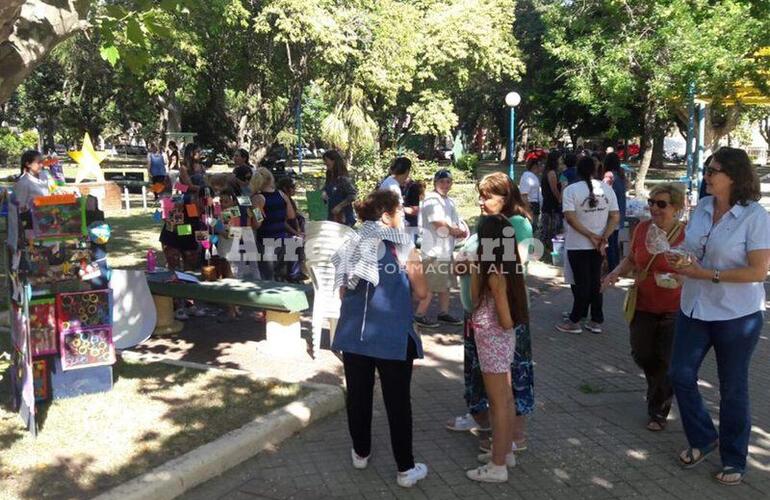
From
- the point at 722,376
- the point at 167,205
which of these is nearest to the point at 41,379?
the point at 167,205

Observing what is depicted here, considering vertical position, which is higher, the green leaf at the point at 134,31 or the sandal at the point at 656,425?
the green leaf at the point at 134,31

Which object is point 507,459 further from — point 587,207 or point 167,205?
point 167,205

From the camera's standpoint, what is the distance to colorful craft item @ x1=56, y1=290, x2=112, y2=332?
487 centimetres

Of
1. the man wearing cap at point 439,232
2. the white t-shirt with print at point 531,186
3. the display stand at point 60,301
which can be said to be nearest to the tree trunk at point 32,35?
the display stand at point 60,301

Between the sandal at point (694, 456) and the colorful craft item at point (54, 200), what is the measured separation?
4.29 metres

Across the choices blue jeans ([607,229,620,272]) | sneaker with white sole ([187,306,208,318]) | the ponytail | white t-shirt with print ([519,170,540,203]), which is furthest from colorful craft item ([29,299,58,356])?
white t-shirt with print ([519,170,540,203])

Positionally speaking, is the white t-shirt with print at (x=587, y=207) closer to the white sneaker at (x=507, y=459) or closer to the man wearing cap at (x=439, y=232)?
the man wearing cap at (x=439, y=232)

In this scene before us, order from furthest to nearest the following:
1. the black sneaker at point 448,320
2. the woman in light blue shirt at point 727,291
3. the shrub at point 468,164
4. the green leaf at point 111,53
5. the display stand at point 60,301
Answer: the shrub at point 468,164 < the black sneaker at point 448,320 < the green leaf at point 111,53 < the display stand at point 60,301 < the woman in light blue shirt at point 727,291

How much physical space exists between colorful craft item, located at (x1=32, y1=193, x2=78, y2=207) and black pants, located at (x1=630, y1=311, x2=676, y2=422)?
3926 mm

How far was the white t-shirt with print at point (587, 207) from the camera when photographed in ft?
22.3

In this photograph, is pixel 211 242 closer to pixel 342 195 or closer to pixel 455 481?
pixel 342 195

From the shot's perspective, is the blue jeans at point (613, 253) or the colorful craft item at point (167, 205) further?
the blue jeans at point (613, 253)

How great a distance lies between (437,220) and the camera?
6.91 m

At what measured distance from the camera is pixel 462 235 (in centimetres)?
699
